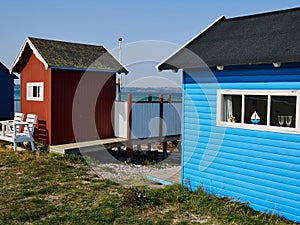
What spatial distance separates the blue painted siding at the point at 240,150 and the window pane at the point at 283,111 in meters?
0.20

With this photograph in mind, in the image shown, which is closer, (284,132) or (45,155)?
(284,132)

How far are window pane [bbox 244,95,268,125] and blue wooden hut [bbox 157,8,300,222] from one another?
19mm

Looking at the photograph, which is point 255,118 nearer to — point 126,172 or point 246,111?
point 246,111

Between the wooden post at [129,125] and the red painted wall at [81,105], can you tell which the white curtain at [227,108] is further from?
the red painted wall at [81,105]

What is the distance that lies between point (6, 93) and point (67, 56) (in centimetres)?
739

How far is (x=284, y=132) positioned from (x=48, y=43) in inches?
374

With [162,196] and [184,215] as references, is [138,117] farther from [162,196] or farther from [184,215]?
[184,215]

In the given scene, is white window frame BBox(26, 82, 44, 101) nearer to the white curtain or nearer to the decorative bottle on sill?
the white curtain

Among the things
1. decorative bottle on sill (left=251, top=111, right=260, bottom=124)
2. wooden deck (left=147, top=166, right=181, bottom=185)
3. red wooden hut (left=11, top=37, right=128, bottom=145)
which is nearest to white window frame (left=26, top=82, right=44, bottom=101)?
red wooden hut (left=11, top=37, right=128, bottom=145)

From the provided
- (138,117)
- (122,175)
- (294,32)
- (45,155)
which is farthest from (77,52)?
(294,32)

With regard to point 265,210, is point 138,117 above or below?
above

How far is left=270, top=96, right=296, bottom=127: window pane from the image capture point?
591 cm

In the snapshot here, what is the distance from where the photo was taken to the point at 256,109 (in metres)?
6.44

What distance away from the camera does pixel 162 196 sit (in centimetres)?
701
